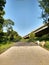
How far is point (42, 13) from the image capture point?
54125 mm

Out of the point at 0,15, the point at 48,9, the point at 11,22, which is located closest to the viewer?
the point at 0,15

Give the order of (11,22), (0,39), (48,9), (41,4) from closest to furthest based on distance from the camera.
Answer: (0,39)
(48,9)
(41,4)
(11,22)

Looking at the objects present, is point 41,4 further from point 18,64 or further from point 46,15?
point 18,64

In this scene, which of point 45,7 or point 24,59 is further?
point 45,7

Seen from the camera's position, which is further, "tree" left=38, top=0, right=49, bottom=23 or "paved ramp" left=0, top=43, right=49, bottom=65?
"tree" left=38, top=0, right=49, bottom=23

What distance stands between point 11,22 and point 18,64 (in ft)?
174

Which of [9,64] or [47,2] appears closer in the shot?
[9,64]

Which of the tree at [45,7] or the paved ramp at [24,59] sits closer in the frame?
the paved ramp at [24,59]

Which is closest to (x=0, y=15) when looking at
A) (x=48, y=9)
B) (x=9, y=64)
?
(x=48, y=9)

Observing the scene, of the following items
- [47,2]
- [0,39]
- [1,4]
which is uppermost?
[47,2]

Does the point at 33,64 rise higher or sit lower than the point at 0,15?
lower

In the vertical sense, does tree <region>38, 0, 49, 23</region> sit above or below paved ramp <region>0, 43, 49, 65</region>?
above

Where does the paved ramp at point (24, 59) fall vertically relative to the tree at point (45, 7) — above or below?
→ below

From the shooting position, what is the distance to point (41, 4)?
52.0m
